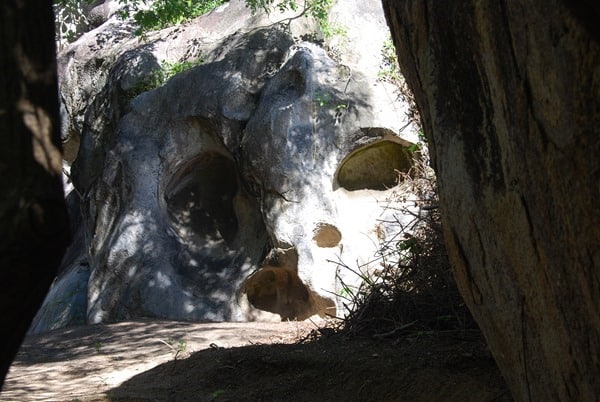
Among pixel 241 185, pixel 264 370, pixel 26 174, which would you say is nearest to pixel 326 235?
pixel 241 185

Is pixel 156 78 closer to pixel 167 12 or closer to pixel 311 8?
pixel 167 12

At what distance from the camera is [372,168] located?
11188 mm

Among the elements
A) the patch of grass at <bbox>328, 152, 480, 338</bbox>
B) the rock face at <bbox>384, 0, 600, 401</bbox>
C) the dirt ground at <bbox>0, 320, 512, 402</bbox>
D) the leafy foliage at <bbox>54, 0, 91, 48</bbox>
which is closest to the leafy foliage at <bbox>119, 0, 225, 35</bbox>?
the leafy foliage at <bbox>54, 0, 91, 48</bbox>

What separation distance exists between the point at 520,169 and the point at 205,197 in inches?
380

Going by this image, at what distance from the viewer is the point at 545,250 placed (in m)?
3.03

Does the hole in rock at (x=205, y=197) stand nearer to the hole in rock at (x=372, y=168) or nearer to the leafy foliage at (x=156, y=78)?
the leafy foliage at (x=156, y=78)

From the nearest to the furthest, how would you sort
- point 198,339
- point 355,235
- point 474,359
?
1. point 474,359
2. point 198,339
3. point 355,235

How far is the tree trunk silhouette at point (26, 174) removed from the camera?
1800mm

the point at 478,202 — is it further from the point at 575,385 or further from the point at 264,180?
the point at 264,180

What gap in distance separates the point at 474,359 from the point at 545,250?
6.68 feet

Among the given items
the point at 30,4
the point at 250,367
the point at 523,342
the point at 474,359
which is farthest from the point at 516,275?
the point at 250,367

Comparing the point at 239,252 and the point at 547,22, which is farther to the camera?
the point at 239,252

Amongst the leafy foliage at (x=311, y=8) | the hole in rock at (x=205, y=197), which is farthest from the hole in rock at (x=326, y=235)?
the leafy foliage at (x=311, y=8)

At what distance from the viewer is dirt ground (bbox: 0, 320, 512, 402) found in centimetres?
486
